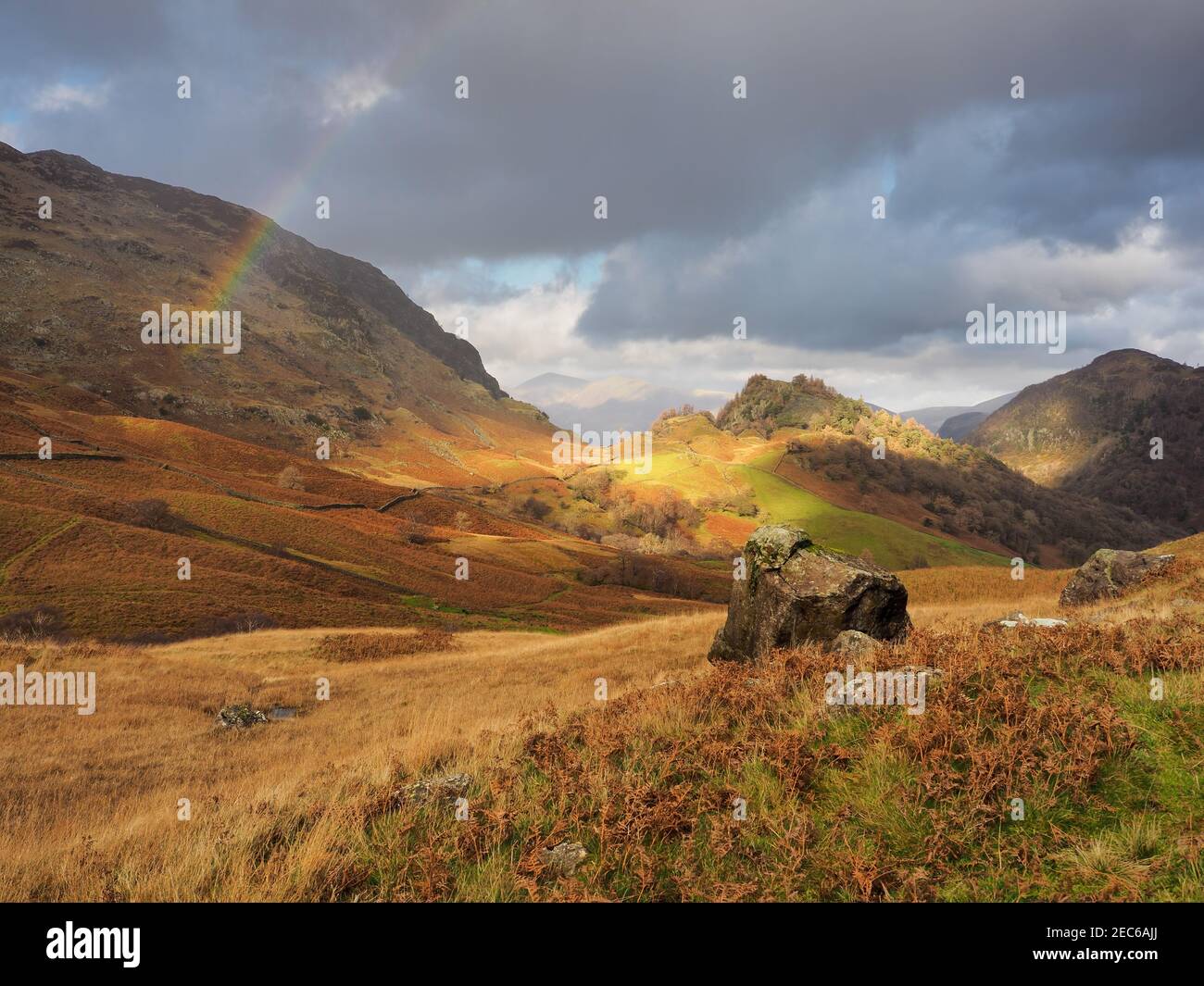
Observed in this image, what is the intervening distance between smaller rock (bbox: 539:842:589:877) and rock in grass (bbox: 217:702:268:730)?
17085 mm

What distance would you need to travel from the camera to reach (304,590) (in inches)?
1722

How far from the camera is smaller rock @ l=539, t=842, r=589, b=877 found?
17.5 feet

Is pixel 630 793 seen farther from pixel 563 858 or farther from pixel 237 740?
pixel 237 740

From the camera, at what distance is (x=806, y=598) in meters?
16.0

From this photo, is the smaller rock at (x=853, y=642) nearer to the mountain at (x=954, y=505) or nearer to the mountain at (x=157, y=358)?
the mountain at (x=157, y=358)

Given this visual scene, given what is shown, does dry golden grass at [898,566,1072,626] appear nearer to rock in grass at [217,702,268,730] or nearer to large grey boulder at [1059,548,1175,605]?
large grey boulder at [1059,548,1175,605]

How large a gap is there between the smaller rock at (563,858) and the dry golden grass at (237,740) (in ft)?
6.62

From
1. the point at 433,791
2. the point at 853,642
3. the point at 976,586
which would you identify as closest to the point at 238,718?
the point at 433,791

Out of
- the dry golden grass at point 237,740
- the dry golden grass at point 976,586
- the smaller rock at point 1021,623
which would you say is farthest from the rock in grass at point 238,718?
the dry golden grass at point 976,586

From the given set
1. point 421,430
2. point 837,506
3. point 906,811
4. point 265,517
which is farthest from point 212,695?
point 421,430

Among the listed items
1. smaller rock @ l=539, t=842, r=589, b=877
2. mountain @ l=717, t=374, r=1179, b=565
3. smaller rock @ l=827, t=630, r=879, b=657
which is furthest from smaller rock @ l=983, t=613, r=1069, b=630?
mountain @ l=717, t=374, r=1179, b=565

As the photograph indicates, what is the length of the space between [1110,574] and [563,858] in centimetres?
2918
